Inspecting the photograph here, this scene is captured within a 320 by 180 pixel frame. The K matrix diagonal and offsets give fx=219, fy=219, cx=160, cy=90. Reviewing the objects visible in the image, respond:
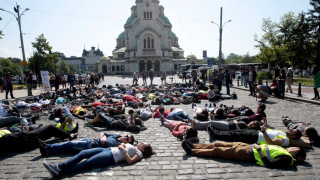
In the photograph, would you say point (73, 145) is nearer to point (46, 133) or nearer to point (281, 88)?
point (46, 133)

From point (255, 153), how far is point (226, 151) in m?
0.62

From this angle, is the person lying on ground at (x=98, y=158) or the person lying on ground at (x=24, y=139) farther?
the person lying on ground at (x=24, y=139)

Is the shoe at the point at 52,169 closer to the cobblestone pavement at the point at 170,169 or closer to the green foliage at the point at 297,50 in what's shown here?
the cobblestone pavement at the point at 170,169

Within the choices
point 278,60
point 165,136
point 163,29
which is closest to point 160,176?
point 165,136

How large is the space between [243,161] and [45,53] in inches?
1995

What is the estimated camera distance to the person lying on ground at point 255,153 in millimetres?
4617

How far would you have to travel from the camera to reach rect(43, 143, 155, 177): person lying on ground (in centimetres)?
441

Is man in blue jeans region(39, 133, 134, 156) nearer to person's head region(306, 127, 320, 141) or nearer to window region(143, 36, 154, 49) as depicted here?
person's head region(306, 127, 320, 141)

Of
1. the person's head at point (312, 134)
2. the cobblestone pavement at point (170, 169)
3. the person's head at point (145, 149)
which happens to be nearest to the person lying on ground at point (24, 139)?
the cobblestone pavement at point (170, 169)

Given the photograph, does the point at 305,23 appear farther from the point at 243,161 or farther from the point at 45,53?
the point at 45,53

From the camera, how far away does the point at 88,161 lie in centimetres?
462

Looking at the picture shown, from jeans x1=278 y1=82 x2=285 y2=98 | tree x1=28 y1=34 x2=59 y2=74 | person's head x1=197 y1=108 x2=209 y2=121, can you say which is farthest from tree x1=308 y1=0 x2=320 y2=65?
tree x1=28 y1=34 x2=59 y2=74

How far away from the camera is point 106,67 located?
77750 millimetres

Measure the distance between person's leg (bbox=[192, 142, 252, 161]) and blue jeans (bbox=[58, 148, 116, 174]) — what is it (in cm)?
204
